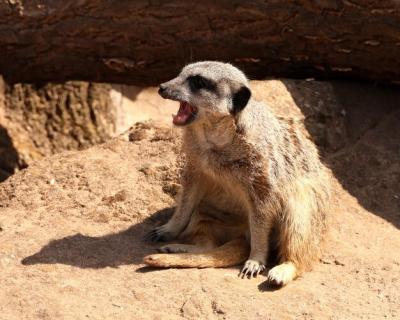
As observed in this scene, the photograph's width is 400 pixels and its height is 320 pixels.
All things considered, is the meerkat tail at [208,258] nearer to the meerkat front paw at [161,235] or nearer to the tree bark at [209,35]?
the meerkat front paw at [161,235]

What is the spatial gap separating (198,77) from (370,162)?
60.9 inches

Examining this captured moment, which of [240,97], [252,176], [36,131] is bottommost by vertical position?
[36,131]

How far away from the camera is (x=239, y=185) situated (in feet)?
11.3

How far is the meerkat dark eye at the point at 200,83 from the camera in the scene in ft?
11.1

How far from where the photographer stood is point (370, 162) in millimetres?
4484

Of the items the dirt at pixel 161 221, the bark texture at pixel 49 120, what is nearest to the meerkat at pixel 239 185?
the dirt at pixel 161 221

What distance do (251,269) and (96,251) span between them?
75 cm

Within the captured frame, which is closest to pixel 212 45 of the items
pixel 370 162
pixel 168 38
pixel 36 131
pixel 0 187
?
pixel 168 38

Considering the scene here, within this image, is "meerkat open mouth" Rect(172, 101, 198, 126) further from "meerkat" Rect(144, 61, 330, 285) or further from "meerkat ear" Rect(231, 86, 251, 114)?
"meerkat ear" Rect(231, 86, 251, 114)

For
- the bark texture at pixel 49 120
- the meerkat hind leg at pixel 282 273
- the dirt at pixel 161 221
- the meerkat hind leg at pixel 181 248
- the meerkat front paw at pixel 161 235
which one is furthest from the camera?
the bark texture at pixel 49 120

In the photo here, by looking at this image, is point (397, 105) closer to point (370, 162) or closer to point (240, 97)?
point (370, 162)

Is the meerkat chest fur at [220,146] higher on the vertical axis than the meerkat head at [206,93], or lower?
lower

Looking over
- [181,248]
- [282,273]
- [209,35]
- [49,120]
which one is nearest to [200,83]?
[181,248]

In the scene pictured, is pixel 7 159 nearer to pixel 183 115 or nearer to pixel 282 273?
pixel 183 115
